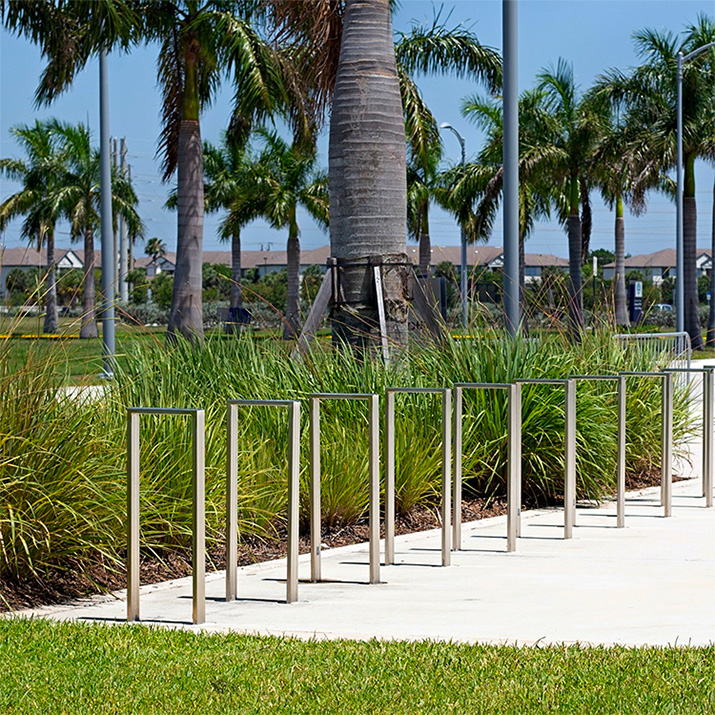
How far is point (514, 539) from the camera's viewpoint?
7.75 meters

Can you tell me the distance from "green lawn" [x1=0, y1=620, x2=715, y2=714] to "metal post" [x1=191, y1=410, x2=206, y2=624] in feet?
1.23

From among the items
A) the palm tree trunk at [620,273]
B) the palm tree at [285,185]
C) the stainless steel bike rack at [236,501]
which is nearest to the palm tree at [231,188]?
the palm tree at [285,185]

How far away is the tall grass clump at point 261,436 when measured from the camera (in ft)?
21.4

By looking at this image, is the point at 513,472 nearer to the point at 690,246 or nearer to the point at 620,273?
the point at 690,246

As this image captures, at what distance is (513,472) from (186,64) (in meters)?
18.9

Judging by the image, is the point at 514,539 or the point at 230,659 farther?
the point at 514,539

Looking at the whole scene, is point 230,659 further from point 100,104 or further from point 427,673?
point 100,104

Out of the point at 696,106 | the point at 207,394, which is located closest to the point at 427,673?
the point at 207,394

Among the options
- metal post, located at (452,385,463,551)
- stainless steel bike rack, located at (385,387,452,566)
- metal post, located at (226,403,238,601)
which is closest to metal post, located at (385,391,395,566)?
stainless steel bike rack, located at (385,387,452,566)

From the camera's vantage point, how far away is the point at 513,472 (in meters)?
7.90

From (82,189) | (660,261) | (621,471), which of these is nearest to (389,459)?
(621,471)

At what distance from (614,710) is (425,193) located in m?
47.0

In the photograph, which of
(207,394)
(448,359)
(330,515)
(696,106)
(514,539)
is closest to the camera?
(514,539)

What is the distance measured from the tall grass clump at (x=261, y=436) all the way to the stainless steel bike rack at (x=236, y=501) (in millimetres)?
786
